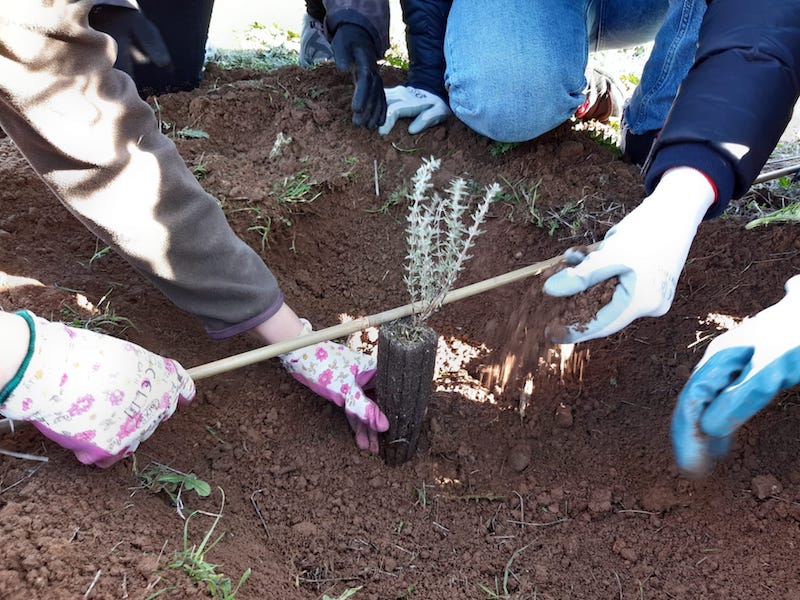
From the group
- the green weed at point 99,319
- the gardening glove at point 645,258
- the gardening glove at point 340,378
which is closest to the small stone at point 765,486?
the gardening glove at point 645,258

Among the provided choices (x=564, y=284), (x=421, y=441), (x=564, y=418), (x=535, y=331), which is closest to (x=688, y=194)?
(x=564, y=284)

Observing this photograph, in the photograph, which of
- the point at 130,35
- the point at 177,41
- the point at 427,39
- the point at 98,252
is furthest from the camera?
the point at 427,39

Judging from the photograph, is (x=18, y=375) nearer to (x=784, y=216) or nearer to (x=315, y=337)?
(x=315, y=337)

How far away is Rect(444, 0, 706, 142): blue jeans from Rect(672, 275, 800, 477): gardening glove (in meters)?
1.21

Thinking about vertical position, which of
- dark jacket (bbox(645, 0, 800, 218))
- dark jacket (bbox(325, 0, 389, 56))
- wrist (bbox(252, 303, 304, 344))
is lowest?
wrist (bbox(252, 303, 304, 344))

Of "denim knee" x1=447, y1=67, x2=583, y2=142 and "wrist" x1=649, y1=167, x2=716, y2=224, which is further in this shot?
"denim knee" x1=447, y1=67, x2=583, y2=142

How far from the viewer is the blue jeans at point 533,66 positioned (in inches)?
96.3

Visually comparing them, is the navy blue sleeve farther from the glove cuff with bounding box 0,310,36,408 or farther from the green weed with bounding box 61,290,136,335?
the glove cuff with bounding box 0,310,36,408

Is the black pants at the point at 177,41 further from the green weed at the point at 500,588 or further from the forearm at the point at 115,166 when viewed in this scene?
the green weed at the point at 500,588

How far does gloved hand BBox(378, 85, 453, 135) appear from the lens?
2.66m

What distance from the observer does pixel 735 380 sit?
1464mm

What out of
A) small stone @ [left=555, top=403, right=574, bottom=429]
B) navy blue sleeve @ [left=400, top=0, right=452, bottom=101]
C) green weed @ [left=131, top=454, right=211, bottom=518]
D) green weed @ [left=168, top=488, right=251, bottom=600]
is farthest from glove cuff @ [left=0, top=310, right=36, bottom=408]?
navy blue sleeve @ [left=400, top=0, right=452, bottom=101]

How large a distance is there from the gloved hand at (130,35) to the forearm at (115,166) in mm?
1270

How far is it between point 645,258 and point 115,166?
1267 mm
